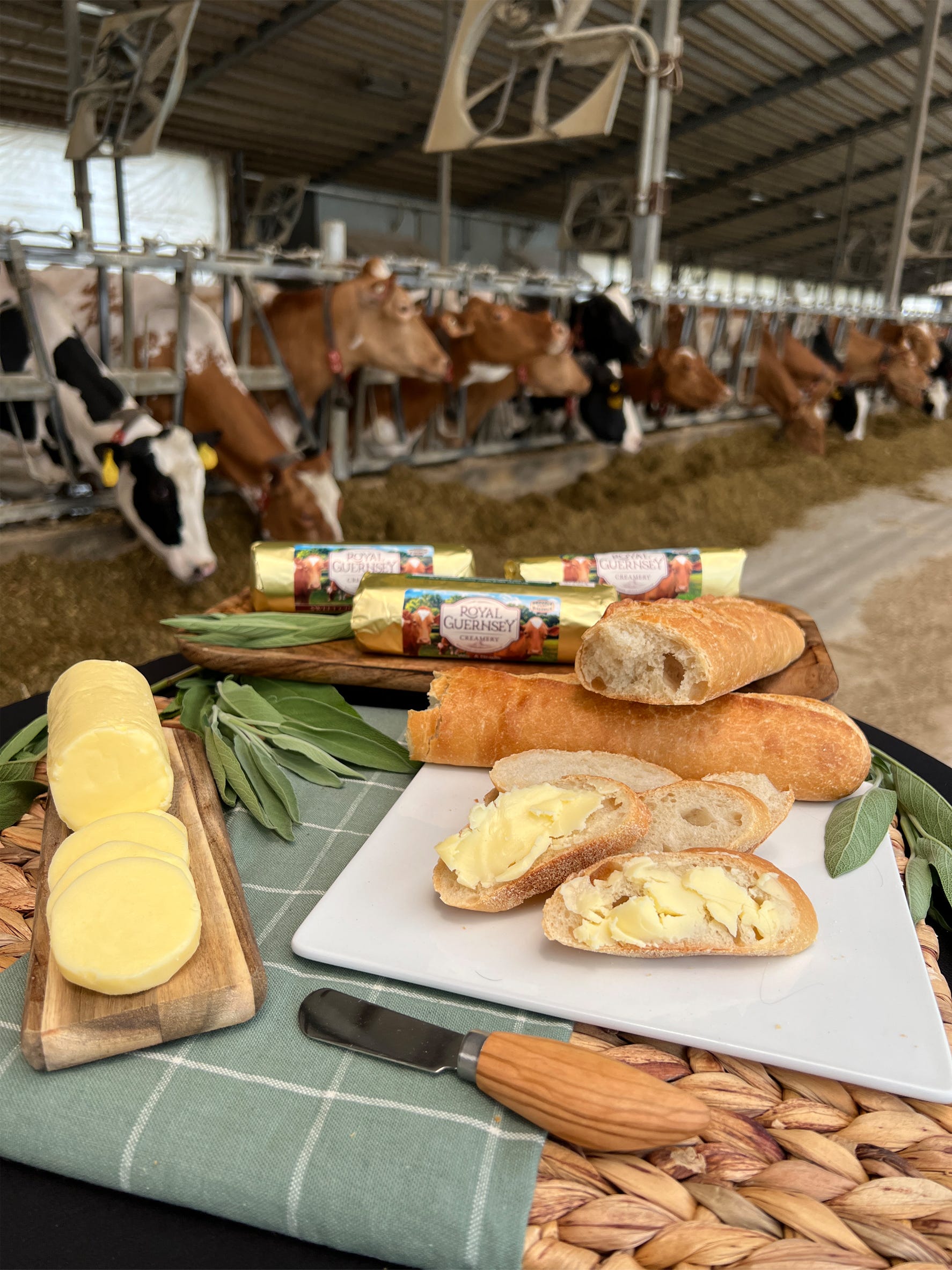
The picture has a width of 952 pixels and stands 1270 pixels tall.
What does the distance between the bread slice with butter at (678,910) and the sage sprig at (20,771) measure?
53 cm

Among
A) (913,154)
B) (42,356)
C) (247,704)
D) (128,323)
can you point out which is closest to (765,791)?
(247,704)

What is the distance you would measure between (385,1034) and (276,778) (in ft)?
1.06

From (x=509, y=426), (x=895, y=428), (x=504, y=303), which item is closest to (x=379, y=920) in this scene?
(x=504, y=303)

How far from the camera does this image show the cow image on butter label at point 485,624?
100 cm

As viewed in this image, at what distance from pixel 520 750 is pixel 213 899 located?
1.05ft

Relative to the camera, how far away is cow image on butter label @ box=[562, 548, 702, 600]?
1.16m

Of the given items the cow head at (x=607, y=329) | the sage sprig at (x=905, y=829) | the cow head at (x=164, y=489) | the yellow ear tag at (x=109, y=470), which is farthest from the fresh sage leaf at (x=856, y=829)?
the cow head at (x=607, y=329)

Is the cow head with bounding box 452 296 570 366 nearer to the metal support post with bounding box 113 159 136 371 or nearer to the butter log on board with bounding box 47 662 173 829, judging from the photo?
the metal support post with bounding box 113 159 136 371

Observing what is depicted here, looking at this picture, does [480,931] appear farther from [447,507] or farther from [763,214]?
[763,214]

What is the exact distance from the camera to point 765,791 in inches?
29.8

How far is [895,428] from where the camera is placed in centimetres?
525

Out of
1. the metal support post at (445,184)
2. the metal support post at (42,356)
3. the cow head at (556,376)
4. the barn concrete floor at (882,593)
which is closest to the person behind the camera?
the barn concrete floor at (882,593)

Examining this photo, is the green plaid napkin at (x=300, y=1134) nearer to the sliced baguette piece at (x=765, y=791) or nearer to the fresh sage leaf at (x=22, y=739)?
the sliced baguette piece at (x=765, y=791)

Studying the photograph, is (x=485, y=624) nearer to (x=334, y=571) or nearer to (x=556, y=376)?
(x=334, y=571)
